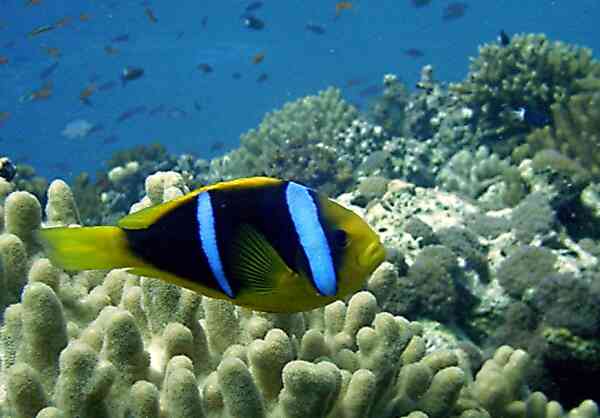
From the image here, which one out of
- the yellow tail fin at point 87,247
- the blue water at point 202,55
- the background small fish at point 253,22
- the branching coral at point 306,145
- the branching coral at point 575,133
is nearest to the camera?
the yellow tail fin at point 87,247

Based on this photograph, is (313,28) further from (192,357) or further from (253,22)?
(192,357)

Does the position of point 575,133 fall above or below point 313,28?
below

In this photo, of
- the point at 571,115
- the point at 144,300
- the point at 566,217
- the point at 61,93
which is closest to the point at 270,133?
the point at 571,115

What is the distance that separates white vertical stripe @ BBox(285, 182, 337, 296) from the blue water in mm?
22172

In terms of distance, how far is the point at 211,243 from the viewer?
1.63m

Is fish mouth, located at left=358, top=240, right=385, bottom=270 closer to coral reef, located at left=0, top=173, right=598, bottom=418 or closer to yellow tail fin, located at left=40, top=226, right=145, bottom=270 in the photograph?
yellow tail fin, located at left=40, top=226, right=145, bottom=270

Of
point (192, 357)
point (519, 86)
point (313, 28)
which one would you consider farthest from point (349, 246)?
point (313, 28)

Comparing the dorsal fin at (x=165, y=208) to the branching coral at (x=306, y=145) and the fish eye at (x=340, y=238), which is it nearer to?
the fish eye at (x=340, y=238)

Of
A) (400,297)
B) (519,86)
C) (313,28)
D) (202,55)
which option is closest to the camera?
(400,297)

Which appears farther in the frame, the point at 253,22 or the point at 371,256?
the point at 253,22

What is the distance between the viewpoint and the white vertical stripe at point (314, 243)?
5.20 ft

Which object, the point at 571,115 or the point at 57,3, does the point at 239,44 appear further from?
the point at 571,115

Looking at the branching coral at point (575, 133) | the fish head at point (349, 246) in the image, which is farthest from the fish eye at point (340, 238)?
the branching coral at point (575, 133)

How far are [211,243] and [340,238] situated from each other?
0.34 meters
